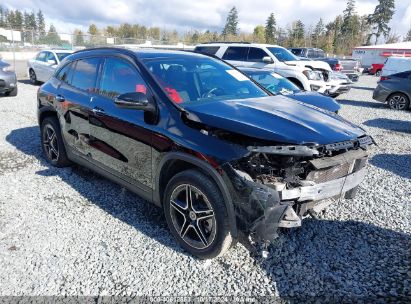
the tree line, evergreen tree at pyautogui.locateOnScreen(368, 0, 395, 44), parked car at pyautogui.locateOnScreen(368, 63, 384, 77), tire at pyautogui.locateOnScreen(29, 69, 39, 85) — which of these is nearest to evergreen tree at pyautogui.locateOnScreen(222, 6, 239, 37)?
the tree line

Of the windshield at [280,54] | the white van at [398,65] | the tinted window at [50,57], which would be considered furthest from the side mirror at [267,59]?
the white van at [398,65]

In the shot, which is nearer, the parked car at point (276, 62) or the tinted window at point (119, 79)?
the tinted window at point (119, 79)

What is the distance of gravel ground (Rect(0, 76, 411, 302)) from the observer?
2.68 metres

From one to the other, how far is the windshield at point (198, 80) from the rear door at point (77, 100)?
3.31 feet

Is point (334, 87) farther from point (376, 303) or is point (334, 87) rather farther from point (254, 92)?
point (376, 303)

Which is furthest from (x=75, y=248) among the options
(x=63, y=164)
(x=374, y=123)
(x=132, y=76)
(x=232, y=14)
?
(x=232, y=14)

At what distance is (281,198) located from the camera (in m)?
2.45

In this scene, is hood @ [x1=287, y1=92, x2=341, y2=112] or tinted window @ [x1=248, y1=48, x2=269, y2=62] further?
tinted window @ [x1=248, y1=48, x2=269, y2=62]

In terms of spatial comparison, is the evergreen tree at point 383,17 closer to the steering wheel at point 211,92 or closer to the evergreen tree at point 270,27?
the evergreen tree at point 270,27

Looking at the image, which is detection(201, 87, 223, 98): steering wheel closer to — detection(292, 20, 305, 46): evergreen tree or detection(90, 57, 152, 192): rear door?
detection(90, 57, 152, 192): rear door

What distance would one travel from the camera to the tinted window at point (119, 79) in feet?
11.2

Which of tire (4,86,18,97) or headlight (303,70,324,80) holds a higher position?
headlight (303,70,324,80)

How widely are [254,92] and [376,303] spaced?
242 centimetres

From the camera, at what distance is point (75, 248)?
3141 mm
